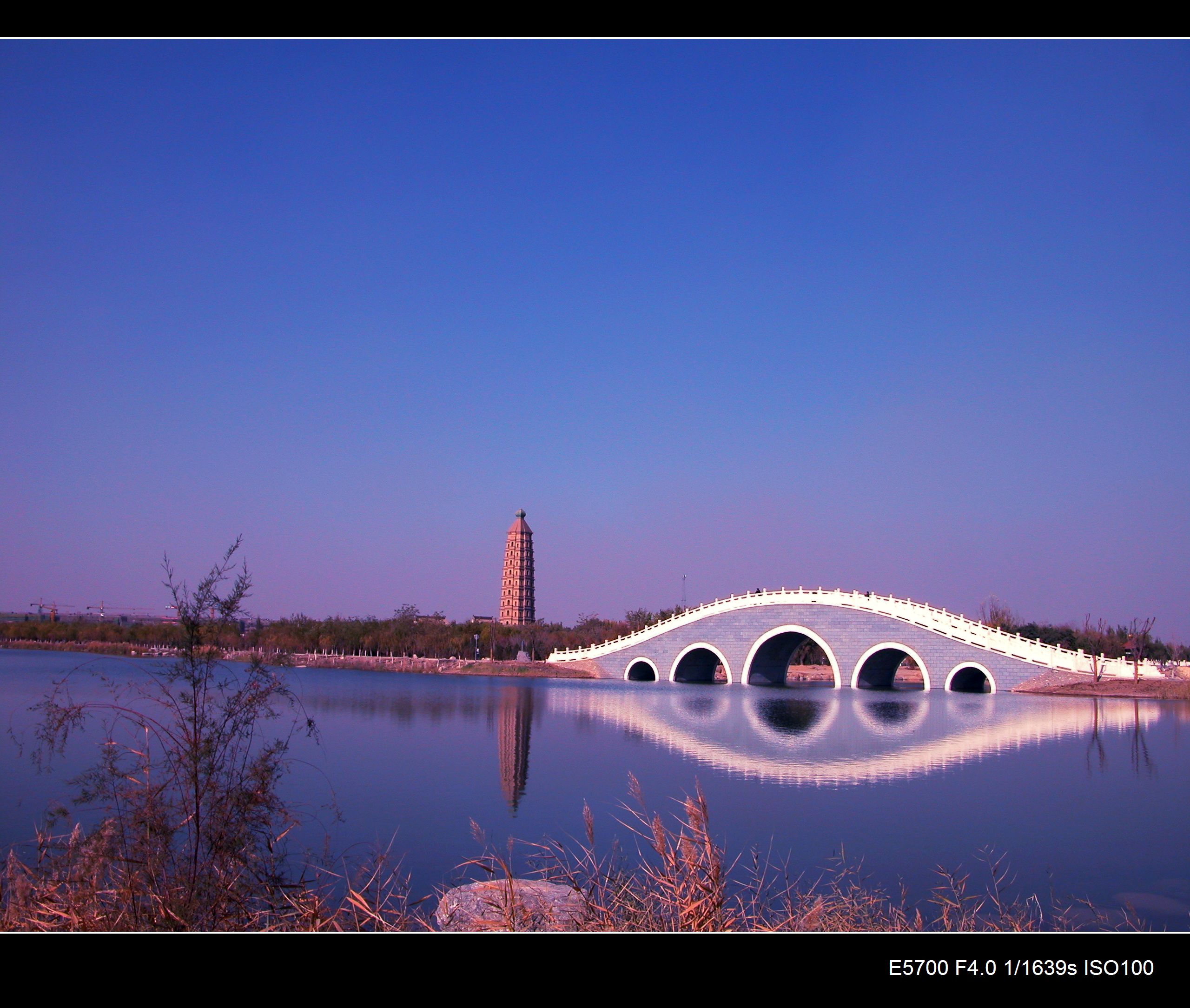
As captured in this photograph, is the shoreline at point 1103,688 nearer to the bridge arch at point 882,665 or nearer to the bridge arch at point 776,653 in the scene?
the bridge arch at point 882,665

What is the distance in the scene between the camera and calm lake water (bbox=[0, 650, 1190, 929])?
7.40 m

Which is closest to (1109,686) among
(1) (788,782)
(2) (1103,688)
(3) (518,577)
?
(2) (1103,688)

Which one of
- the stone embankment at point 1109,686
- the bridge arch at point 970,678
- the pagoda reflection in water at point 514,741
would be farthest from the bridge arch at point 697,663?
the stone embankment at point 1109,686

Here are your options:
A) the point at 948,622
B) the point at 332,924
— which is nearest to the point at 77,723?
the point at 332,924

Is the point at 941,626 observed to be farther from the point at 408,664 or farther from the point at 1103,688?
the point at 408,664

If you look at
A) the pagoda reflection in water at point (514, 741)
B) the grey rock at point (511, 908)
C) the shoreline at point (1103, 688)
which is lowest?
the pagoda reflection in water at point (514, 741)

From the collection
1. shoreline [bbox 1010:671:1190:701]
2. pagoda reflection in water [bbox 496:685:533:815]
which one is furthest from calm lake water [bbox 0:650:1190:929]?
shoreline [bbox 1010:671:1190:701]

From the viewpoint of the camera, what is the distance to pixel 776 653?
3300cm

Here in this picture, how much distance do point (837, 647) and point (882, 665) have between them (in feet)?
8.57

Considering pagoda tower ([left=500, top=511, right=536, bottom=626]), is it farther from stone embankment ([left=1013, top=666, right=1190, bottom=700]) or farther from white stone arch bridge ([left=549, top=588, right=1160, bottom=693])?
stone embankment ([left=1013, top=666, right=1190, bottom=700])

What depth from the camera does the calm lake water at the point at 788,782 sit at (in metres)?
7.40

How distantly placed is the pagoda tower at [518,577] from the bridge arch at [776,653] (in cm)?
2587

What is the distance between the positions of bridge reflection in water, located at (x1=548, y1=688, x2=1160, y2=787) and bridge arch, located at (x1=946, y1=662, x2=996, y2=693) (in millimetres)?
1225

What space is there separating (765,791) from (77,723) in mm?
7417
